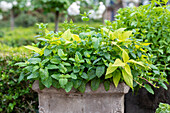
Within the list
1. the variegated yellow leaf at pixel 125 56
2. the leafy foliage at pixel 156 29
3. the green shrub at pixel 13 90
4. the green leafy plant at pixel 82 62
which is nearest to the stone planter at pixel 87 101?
the green leafy plant at pixel 82 62

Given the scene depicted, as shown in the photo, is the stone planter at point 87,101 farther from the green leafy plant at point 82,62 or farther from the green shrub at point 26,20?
the green shrub at point 26,20

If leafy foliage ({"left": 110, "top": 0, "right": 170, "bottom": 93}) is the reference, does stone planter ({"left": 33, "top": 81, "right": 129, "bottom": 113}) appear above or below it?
below

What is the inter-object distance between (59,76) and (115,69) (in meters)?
0.47

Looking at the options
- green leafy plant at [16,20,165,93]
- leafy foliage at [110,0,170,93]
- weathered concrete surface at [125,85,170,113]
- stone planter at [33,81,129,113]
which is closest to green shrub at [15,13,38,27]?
leafy foliage at [110,0,170,93]

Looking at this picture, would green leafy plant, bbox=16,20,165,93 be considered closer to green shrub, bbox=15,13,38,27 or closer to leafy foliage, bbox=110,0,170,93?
leafy foliage, bbox=110,0,170,93

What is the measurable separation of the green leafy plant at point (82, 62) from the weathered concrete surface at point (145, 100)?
0.58 metres

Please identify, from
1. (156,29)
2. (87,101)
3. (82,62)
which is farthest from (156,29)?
(87,101)

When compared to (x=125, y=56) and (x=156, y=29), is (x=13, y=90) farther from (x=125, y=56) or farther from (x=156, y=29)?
(x=156, y=29)

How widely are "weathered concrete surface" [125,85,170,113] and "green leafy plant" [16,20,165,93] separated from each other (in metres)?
0.58

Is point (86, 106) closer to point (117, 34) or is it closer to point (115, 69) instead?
point (115, 69)

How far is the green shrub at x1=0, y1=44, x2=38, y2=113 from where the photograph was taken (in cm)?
239

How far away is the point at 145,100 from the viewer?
2.17 m

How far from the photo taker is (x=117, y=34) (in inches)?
65.8

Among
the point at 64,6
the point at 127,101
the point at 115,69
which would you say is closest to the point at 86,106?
the point at 115,69
